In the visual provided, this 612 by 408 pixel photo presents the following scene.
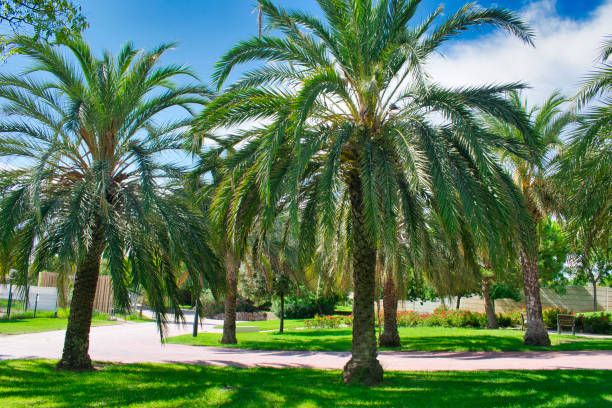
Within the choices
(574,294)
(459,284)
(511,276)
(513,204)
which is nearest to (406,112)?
(513,204)

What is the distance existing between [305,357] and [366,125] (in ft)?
27.3

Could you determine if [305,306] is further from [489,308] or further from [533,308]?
[533,308]

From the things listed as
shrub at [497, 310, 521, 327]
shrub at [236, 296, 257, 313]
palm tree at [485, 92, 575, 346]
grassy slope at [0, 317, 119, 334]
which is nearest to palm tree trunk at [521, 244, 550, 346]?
palm tree at [485, 92, 575, 346]

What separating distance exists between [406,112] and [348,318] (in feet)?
78.0

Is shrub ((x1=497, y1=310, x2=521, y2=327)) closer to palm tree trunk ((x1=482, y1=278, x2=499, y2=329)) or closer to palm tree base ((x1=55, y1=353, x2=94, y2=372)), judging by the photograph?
palm tree trunk ((x1=482, y1=278, x2=499, y2=329))

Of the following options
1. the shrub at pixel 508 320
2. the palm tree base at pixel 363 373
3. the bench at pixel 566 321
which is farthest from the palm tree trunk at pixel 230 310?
the shrub at pixel 508 320

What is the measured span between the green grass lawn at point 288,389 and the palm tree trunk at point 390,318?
608cm

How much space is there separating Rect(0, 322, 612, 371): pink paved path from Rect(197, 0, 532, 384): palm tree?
3843mm

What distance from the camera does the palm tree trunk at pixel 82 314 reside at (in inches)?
407

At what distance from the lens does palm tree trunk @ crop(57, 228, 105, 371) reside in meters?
10.3

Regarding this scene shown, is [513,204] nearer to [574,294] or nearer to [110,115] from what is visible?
[110,115]

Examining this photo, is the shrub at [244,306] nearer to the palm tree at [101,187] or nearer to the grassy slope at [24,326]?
the grassy slope at [24,326]

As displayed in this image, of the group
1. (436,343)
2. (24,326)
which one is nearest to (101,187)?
→ (436,343)

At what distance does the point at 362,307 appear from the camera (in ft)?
30.2
